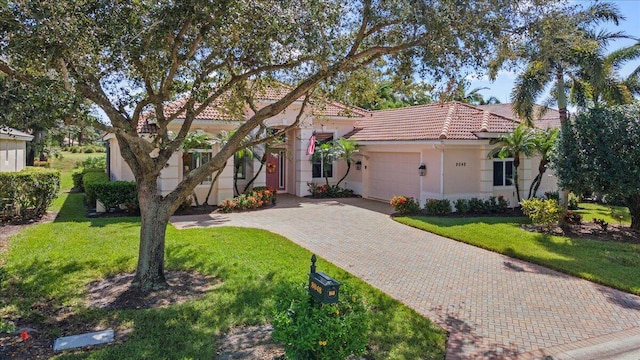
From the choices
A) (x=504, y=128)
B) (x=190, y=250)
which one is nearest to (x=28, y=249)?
Answer: (x=190, y=250)

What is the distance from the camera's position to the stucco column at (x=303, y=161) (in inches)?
885

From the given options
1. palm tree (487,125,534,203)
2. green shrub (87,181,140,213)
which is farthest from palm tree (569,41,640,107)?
green shrub (87,181,140,213)

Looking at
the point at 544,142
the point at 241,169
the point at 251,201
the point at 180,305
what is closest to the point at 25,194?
the point at 251,201

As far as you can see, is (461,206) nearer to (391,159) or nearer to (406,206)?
(406,206)

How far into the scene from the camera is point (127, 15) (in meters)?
7.29

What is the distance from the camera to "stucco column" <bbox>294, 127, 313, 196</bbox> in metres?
22.5

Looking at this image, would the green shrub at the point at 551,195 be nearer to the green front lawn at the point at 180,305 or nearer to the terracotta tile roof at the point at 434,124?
the terracotta tile roof at the point at 434,124

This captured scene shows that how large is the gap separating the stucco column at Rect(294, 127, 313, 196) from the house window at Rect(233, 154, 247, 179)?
2931 millimetres

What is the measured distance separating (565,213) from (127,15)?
48.5ft

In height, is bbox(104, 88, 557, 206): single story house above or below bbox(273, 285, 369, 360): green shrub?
above

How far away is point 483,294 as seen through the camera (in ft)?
27.8

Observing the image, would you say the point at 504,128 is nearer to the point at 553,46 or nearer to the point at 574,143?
the point at 574,143

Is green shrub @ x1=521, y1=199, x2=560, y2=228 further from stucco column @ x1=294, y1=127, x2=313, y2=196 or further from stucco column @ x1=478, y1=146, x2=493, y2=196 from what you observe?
stucco column @ x1=294, y1=127, x2=313, y2=196

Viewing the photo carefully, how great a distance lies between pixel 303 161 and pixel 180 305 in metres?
15.5
